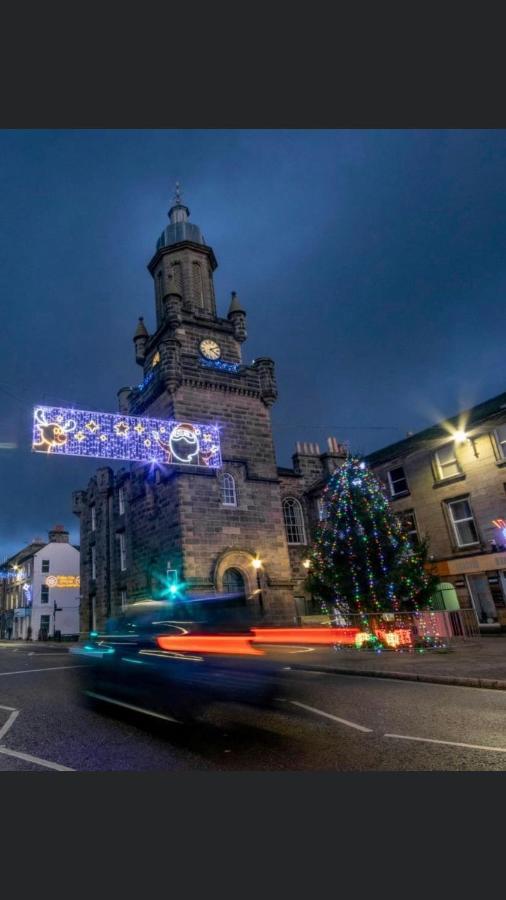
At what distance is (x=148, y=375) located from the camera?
2842cm

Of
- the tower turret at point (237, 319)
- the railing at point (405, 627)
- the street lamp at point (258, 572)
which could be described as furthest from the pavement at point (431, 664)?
the tower turret at point (237, 319)

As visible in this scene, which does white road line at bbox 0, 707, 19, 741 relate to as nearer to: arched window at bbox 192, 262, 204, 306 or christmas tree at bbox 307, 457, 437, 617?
christmas tree at bbox 307, 457, 437, 617

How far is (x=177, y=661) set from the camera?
1536 centimetres

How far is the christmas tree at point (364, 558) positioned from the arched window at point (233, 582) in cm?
575

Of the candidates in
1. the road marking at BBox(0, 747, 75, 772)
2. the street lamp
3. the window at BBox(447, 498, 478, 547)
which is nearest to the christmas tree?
the street lamp

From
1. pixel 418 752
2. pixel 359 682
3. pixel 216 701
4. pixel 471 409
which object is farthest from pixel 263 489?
pixel 418 752

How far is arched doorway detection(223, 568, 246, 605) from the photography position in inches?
928

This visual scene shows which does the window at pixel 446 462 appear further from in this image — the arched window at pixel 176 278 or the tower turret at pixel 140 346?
the tower turret at pixel 140 346

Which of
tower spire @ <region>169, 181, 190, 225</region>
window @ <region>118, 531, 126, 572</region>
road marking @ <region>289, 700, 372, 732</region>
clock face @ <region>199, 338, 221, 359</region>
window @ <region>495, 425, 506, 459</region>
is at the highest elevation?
tower spire @ <region>169, 181, 190, 225</region>

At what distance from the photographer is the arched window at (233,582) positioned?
23.6 metres

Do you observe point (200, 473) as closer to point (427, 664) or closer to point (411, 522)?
point (411, 522)

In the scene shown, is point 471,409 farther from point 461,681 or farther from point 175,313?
point 461,681

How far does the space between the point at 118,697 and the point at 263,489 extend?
1737cm

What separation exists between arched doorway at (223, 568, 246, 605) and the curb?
10258 mm
